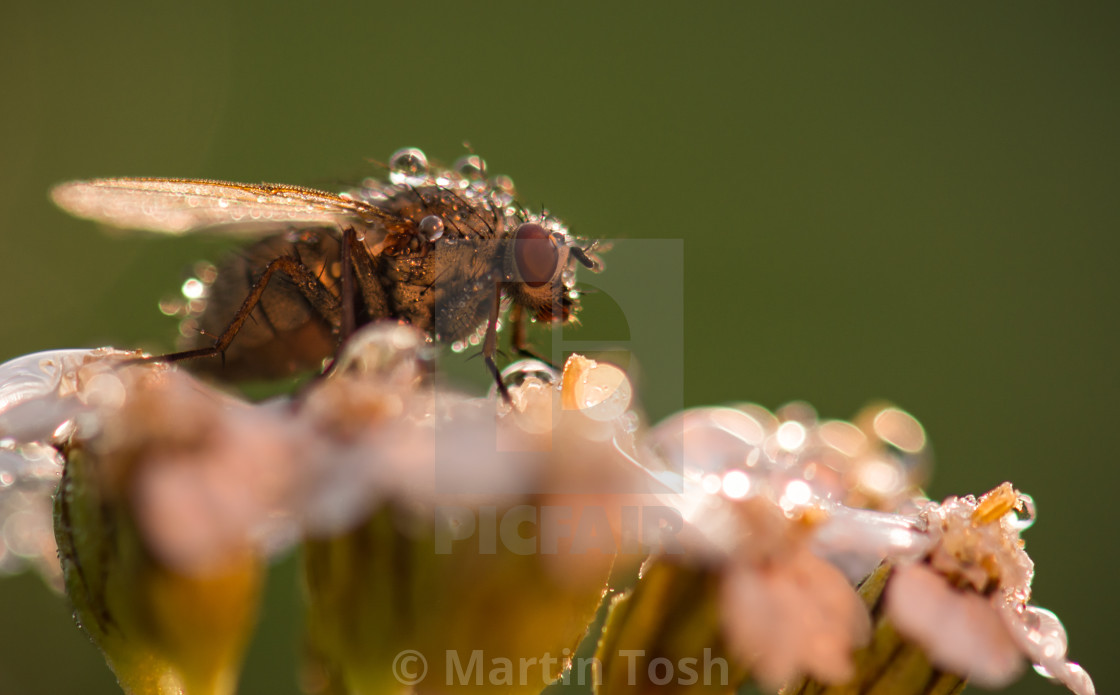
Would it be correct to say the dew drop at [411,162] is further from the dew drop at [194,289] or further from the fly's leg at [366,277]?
the dew drop at [194,289]

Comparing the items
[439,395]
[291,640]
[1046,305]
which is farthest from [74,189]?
[1046,305]

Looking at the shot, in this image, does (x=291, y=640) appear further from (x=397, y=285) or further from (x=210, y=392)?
(x=210, y=392)

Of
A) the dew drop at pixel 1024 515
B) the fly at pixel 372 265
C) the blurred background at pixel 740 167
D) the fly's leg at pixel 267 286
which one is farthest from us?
the blurred background at pixel 740 167

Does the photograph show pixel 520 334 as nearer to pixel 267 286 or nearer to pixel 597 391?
pixel 267 286

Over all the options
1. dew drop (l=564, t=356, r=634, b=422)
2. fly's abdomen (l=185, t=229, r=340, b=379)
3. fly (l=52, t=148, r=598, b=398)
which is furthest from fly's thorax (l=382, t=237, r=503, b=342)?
dew drop (l=564, t=356, r=634, b=422)

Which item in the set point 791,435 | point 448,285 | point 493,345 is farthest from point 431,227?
point 791,435

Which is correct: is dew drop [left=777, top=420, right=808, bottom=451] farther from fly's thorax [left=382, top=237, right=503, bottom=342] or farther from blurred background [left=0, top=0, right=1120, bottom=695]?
blurred background [left=0, top=0, right=1120, bottom=695]

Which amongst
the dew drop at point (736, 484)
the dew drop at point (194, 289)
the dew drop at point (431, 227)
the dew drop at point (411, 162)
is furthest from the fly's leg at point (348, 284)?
the dew drop at point (736, 484)
